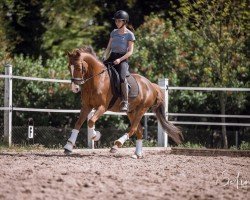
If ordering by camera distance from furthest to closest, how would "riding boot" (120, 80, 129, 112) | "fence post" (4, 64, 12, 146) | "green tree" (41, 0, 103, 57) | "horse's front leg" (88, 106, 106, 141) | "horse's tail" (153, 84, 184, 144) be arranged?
"green tree" (41, 0, 103, 57) < "fence post" (4, 64, 12, 146) < "horse's tail" (153, 84, 184, 144) < "riding boot" (120, 80, 129, 112) < "horse's front leg" (88, 106, 106, 141)

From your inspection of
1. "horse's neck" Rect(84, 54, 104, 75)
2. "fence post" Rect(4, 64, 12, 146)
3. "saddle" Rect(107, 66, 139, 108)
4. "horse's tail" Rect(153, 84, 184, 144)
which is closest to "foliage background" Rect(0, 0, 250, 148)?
"fence post" Rect(4, 64, 12, 146)

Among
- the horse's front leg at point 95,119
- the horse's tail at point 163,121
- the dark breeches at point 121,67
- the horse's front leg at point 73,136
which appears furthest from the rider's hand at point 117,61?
the horse's tail at point 163,121

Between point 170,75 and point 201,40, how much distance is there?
2031 mm

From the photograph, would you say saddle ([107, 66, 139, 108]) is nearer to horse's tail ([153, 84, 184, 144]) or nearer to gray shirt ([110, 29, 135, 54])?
gray shirt ([110, 29, 135, 54])

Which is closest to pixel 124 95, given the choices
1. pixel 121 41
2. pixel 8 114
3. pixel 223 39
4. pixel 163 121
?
pixel 121 41

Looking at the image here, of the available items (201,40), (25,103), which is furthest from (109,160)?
(201,40)

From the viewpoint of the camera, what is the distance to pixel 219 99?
64.6ft

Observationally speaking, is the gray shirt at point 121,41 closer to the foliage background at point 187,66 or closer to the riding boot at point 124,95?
the riding boot at point 124,95

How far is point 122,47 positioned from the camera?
11.8m

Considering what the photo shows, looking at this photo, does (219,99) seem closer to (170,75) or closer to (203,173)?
(170,75)

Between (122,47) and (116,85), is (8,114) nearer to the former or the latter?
(116,85)

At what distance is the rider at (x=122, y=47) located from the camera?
11.7m

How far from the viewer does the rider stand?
38.5 feet

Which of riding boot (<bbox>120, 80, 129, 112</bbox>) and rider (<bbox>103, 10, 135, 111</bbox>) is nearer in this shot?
rider (<bbox>103, 10, 135, 111</bbox>)
